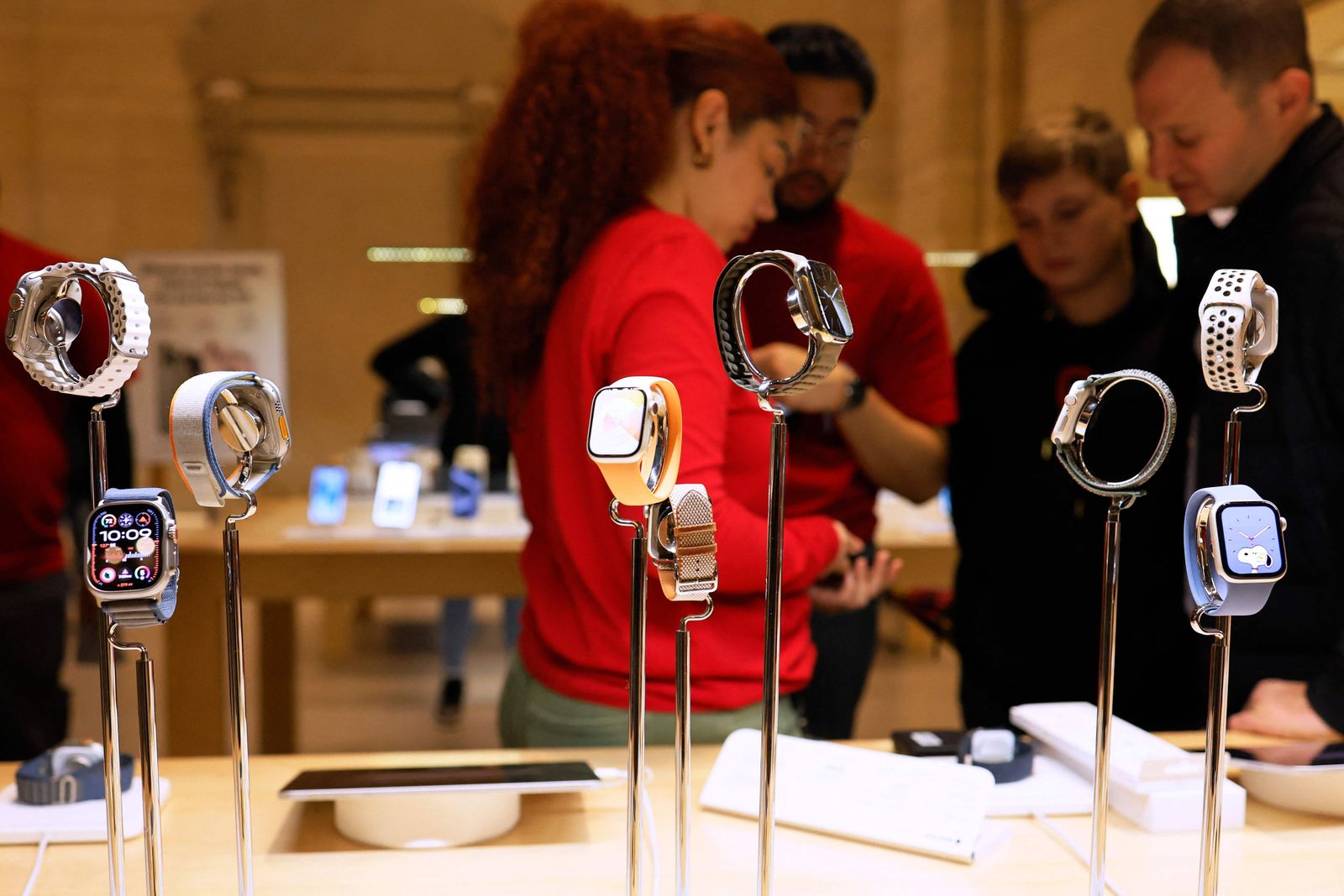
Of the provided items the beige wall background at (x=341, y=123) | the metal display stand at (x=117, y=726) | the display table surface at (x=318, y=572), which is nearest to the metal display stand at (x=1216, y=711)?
the metal display stand at (x=117, y=726)

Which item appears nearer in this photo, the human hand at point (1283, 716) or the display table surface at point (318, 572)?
the human hand at point (1283, 716)

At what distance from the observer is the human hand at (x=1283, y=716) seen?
1.16 m

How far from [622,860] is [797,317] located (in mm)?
455

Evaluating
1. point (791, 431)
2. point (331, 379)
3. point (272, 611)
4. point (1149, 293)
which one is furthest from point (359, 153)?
point (1149, 293)

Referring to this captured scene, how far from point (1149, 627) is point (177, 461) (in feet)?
4.49

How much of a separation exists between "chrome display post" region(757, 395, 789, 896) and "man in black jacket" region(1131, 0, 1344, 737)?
30.1 inches

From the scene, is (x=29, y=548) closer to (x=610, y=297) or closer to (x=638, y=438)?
(x=610, y=297)

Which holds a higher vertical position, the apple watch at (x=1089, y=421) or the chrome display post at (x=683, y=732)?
the apple watch at (x=1089, y=421)

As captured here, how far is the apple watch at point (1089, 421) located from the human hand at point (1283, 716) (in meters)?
0.67

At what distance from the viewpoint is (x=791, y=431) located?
160 centimetres

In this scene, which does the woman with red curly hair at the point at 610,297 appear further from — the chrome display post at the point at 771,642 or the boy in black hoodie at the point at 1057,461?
the boy in black hoodie at the point at 1057,461

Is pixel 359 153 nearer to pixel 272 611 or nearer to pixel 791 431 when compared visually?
pixel 272 611

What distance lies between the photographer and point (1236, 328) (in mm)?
636

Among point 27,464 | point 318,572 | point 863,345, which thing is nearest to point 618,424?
point 863,345
